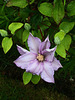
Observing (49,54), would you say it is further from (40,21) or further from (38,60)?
(40,21)

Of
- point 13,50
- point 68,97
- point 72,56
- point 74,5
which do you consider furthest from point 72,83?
point 74,5

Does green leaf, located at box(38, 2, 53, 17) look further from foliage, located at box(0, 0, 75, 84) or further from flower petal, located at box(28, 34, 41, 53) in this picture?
flower petal, located at box(28, 34, 41, 53)

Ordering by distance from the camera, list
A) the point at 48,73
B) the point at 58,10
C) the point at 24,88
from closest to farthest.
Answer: the point at 48,73
the point at 58,10
the point at 24,88

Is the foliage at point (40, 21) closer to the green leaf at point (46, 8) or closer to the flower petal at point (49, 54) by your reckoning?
the green leaf at point (46, 8)

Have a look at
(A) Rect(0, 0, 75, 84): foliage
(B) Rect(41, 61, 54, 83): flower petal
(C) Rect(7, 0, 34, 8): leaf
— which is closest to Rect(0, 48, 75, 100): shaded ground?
(A) Rect(0, 0, 75, 84): foliage

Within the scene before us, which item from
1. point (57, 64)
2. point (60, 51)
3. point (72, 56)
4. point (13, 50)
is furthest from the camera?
point (13, 50)

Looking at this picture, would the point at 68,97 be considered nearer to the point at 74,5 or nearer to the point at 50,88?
the point at 50,88

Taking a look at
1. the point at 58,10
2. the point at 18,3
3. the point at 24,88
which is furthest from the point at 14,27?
the point at 24,88
